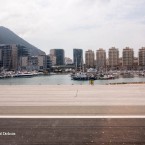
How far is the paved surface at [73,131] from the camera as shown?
9.40 meters

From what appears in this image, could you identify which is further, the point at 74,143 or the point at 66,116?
the point at 66,116

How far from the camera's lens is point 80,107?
15.8m

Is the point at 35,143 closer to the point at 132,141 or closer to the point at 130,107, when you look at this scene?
the point at 132,141

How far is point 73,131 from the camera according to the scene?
10.6m

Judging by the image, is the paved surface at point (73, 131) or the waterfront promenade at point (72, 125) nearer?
the paved surface at point (73, 131)

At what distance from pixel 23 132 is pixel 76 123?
6.77 ft

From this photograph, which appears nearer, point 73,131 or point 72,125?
point 73,131

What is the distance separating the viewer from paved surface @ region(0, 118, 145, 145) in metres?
9.40

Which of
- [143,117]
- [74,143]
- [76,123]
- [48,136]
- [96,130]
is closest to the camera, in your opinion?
[74,143]

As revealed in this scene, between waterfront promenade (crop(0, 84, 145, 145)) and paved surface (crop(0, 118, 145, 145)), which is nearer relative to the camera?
paved surface (crop(0, 118, 145, 145))

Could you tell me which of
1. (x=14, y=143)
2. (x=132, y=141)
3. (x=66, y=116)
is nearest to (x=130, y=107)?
(x=66, y=116)

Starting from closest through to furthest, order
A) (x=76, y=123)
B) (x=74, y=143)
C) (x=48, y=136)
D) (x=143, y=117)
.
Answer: (x=74, y=143) → (x=48, y=136) → (x=76, y=123) → (x=143, y=117)

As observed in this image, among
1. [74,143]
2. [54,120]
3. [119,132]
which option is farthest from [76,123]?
[74,143]

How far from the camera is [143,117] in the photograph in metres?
12.8
